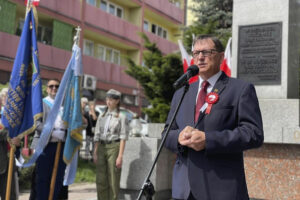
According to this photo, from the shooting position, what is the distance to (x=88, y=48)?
23141 millimetres

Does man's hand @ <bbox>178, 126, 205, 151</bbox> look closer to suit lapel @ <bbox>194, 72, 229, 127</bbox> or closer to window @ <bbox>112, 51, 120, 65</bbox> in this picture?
suit lapel @ <bbox>194, 72, 229, 127</bbox>

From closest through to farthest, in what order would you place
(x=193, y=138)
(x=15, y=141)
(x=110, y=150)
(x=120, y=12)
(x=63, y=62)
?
1. (x=193, y=138)
2. (x=15, y=141)
3. (x=110, y=150)
4. (x=63, y=62)
5. (x=120, y=12)

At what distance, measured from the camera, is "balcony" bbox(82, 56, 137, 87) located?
2181 cm

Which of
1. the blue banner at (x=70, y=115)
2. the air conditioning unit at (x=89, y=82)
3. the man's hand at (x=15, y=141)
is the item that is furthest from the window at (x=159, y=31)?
the man's hand at (x=15, y=141)

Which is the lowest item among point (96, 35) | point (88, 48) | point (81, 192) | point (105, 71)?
point (81, 192)

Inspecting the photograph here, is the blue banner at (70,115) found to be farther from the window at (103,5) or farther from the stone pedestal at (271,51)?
the window at (103,5)

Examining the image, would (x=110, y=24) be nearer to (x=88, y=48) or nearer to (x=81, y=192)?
(x=88, y=48)

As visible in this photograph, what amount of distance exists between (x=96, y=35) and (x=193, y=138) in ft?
69.2

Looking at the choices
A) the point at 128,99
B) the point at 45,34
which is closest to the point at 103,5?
the point at 45,34

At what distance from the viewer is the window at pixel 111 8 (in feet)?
75.2

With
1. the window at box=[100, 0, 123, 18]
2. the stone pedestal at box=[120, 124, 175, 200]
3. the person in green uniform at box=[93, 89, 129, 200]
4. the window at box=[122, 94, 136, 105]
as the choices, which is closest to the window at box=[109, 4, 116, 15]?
the window at box=[100, 0, 123, 18]

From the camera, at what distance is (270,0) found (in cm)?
594

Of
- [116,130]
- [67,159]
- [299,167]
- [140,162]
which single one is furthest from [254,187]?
[67,159]

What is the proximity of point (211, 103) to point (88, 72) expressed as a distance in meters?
19.8
